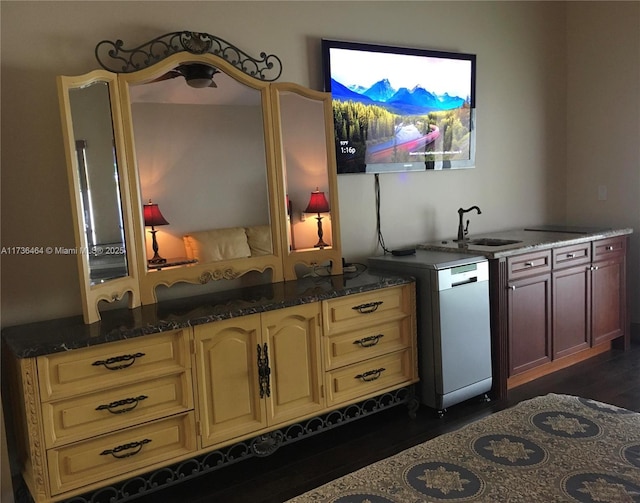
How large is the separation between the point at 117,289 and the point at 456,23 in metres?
2.80

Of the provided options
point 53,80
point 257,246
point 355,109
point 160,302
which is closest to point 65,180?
point 53,80

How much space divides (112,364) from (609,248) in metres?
3.31

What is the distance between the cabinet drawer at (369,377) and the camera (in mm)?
2807

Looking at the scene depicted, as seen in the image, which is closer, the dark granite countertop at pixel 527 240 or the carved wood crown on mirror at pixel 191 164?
the carved wood crown on mirror at pixel 191 164

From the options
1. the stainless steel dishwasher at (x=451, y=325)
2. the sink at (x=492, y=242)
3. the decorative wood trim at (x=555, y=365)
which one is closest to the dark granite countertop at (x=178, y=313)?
the stainless steel dishwasher at (x=451, y=325)

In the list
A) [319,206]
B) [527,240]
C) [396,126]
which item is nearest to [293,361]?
[319,206]

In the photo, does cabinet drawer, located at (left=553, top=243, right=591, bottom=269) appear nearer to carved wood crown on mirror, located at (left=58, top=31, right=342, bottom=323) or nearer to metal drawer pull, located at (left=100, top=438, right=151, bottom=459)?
carved wood crown on mirror, located at (left=58, top=31, right=342, bottom=323)

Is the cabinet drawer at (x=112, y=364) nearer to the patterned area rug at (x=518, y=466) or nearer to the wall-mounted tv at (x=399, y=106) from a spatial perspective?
the patterned area rug at (x=518, y=466)

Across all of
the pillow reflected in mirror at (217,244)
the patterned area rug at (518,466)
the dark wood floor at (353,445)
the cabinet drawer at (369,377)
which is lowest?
the dark wood floor at (353,445)

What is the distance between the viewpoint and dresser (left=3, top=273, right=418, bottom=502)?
212 cm

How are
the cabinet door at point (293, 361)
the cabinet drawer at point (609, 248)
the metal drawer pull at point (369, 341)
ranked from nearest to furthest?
the cabinet door at point (293, 361)
the metal drawer pull at point (369, 341)
the cabinet drawer at point (609, 248)

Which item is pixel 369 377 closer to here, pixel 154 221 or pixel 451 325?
pixel 451 325

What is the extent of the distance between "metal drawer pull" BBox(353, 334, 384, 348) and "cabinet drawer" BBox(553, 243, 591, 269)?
1380 millimetres

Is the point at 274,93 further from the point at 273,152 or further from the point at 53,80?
the point at 53,80
